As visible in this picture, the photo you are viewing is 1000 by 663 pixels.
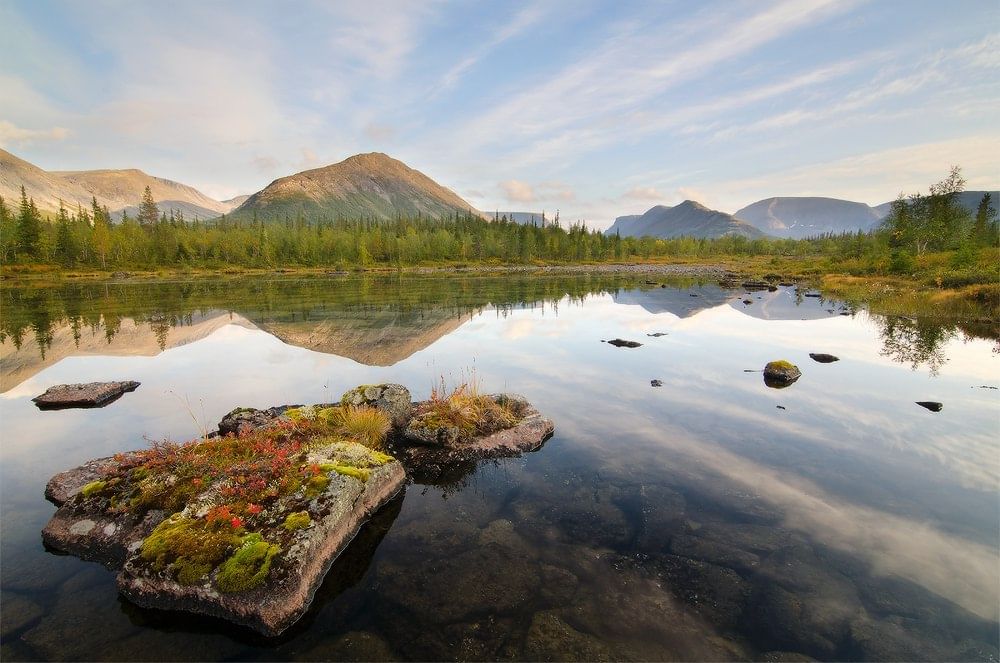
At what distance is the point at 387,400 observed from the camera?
1720cm

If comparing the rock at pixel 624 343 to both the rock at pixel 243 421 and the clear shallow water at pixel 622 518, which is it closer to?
the clear shallow water at pixel 622 518

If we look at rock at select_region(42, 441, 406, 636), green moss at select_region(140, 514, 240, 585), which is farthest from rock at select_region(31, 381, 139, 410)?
green moss at select_region(140, 514, 240, 585)

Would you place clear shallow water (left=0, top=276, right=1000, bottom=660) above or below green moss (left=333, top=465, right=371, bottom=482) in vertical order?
below

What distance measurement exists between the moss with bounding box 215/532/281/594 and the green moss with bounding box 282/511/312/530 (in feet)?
1.80

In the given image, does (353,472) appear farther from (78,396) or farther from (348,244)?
(348,244)

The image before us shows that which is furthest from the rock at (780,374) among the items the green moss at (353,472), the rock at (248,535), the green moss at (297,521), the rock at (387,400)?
the green moss at (297,521)

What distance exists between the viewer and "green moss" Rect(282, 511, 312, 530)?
9391mm

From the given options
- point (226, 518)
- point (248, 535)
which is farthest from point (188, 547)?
point (248, 535)

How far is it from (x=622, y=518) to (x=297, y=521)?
777cm

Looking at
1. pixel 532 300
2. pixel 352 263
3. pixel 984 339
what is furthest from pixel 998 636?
pixel 352 263

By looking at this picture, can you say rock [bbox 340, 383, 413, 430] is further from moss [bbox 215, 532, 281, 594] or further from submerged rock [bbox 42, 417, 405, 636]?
moss [bbox 215, 532, 281, 594]

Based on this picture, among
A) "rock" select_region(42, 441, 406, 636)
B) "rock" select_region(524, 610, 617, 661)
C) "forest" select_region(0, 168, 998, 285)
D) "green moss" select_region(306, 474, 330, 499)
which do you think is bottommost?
"rock" select_region(524, 610, 617, 661)

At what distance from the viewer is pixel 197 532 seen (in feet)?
29.3

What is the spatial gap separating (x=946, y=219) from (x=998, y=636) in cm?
11371
